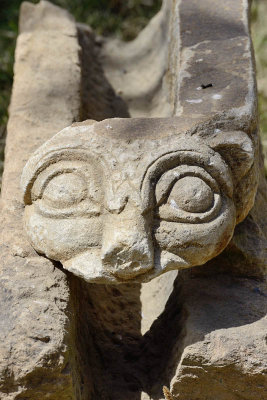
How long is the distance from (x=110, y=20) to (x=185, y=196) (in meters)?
2.96

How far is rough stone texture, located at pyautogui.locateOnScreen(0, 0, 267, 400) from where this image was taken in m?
1.83

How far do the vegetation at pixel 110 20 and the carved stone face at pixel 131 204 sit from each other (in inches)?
84.9

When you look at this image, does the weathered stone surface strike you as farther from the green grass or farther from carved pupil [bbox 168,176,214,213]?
the green grass

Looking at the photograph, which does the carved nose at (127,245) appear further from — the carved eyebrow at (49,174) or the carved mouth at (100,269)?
the carved eyebrow at (49,174)

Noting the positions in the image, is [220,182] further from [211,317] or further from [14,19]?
[14,19]

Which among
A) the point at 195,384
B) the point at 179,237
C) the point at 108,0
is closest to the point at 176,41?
the point at 179,237

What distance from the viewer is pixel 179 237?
179cm

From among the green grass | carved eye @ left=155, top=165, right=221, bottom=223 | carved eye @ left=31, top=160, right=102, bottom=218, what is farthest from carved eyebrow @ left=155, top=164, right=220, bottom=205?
the green grass

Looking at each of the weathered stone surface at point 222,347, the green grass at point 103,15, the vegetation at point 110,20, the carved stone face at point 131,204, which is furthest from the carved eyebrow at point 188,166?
the green grass at point 103,15

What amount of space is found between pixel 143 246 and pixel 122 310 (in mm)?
709

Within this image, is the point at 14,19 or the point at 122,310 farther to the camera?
the point at 14,19

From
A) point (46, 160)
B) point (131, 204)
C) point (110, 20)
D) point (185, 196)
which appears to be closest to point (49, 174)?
point (46, 160)

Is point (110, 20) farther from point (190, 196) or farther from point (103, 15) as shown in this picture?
point (190, 196)

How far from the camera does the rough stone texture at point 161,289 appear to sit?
1.83m
